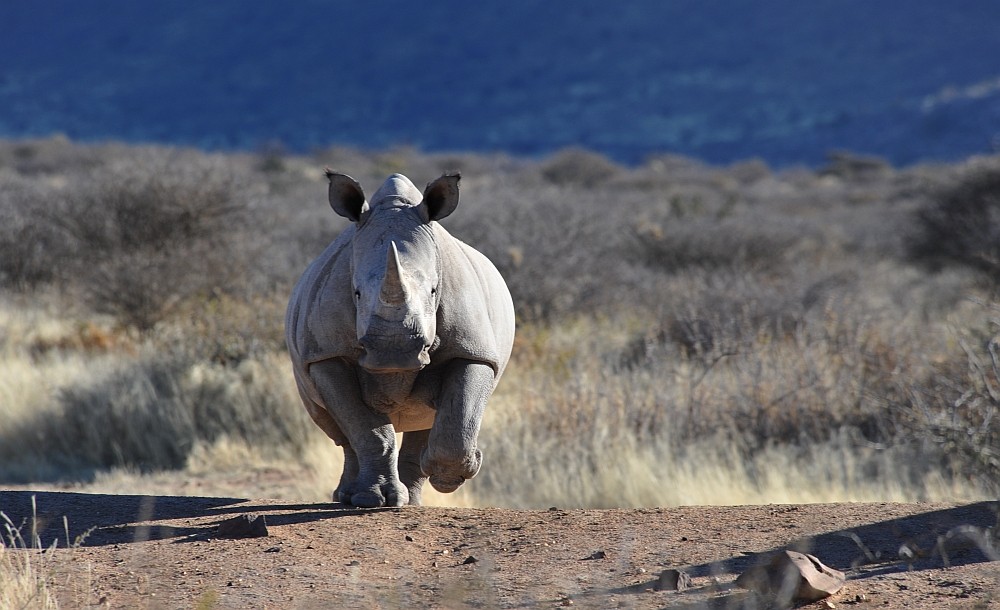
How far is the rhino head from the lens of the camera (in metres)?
4.66

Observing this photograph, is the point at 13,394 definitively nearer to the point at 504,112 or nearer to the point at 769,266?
the point at 769,266


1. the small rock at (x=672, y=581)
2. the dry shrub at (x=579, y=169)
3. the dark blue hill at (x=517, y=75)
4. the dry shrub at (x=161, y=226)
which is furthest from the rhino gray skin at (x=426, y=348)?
the dark blue hill at (x=517, y=75)

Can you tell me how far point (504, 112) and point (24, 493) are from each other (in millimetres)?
74391

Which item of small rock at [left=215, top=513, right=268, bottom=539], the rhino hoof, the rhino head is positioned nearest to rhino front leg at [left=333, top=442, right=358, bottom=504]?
the rhino hoof

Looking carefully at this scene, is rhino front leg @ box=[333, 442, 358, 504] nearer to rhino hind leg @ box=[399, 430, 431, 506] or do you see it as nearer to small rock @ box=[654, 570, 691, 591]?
rhino hind leg @ box=[399, 430, 431, 506]

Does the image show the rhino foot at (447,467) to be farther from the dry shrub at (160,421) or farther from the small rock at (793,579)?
the dry shrub at (160,421)

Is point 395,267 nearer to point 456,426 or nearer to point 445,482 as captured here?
point 456,426

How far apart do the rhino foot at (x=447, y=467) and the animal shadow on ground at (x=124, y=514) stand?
524 mm

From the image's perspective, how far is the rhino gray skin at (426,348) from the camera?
5.24m

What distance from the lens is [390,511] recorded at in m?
5.84

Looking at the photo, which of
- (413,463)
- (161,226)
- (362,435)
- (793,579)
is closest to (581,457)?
(413,463)

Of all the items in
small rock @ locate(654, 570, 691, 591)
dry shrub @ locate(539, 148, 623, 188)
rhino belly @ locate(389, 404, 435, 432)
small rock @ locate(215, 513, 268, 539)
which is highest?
dry shrub @ locate(539, 148, 623, 188)

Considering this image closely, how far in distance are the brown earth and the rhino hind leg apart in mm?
503

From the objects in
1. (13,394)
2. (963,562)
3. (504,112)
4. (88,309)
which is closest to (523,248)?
(88,309)
